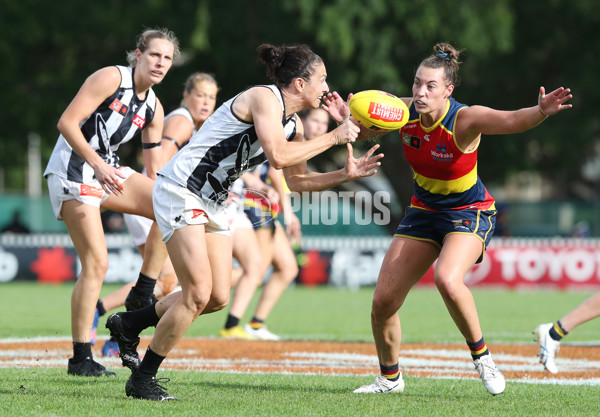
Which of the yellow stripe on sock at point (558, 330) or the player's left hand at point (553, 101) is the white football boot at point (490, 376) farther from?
the yellow stripe on sock at point (558, 330)

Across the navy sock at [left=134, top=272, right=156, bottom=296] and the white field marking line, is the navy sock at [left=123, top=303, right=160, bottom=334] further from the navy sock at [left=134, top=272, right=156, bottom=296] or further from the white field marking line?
the white field marking line

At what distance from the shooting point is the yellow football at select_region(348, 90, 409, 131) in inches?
221

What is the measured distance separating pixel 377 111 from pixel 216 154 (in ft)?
3.37

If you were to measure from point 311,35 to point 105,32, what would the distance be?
599 centimetres

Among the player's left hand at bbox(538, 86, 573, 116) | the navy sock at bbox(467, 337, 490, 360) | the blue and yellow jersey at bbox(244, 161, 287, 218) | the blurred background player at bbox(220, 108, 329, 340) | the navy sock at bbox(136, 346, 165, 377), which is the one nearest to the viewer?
the player's left hand at bbox(538, 86, 573, 116)

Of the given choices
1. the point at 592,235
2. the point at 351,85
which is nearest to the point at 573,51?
the point at 592,235

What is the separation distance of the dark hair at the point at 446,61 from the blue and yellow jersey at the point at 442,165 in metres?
0.17

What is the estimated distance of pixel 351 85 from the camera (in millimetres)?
22438

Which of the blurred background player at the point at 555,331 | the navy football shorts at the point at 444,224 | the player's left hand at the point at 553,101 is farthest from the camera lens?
the blurred background player at the point at 555,331

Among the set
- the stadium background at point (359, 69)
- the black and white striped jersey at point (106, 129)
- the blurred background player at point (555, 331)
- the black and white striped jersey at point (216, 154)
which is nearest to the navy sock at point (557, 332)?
the blurred background player at point (555, 331)

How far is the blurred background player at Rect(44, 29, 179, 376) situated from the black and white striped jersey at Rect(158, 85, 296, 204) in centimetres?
105

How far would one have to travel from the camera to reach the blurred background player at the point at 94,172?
6.48 metres

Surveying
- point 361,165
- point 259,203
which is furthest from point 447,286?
point 259,203

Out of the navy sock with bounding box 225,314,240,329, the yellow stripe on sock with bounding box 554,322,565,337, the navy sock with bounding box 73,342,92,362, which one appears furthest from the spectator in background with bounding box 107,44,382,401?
the navy sock with bounding box 225,314,240,329
